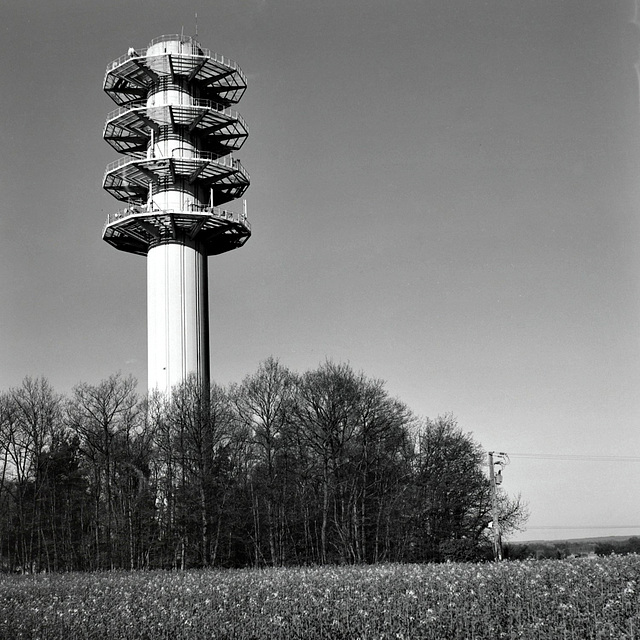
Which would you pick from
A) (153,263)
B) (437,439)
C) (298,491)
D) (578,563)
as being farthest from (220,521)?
(578,563)

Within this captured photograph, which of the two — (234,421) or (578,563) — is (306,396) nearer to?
(234,421)

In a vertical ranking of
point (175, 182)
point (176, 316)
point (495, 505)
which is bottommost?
point (495, 505)

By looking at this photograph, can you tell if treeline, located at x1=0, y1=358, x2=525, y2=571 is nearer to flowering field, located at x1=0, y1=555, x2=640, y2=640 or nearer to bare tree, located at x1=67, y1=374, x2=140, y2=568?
bare tree, located at x1=67, y1=374, x2=140, y2=568

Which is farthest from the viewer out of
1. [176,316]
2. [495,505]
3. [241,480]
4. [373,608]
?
[176,316]

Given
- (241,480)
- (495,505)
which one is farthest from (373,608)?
(241,480)

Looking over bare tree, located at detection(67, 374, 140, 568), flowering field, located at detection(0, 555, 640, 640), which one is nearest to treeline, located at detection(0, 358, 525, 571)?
bare tree, located at detection(67, 374, 140, 568)

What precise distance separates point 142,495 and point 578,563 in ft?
101

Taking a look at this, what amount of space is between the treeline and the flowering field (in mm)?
24748

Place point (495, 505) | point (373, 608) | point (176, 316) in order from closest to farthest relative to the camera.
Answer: point (373, 608) < point (495, 505) < point (176, 316)

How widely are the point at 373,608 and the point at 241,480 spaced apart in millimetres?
32374

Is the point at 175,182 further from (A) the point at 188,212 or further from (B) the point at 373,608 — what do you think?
(B) the point at 373,608

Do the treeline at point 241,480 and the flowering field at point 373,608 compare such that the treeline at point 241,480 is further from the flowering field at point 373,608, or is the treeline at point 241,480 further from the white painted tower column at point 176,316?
the flowering field at point 373,608

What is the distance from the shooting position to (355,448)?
171ft

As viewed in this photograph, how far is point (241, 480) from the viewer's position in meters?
51.9
